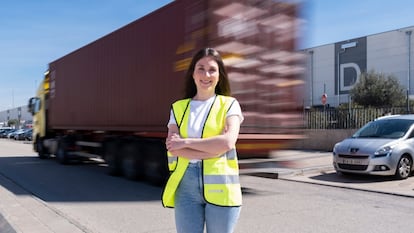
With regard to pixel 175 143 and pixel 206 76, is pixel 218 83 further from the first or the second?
pixel 175 143

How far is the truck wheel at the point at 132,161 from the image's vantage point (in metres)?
10.6

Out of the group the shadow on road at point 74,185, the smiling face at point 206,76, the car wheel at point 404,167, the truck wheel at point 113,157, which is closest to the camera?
the smiling face at point 206,76

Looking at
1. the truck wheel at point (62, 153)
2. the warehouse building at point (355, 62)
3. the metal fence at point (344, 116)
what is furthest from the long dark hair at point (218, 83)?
the warehouse building at point (355, 62)

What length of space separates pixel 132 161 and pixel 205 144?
861cm

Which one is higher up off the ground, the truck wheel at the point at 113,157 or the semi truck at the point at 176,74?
the semi truck at the point at 176,74

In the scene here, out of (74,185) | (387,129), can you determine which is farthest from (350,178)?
(74,185)

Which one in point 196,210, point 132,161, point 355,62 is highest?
point 355,62

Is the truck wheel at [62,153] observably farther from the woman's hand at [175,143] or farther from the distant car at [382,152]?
the woman's hand at [175,143]

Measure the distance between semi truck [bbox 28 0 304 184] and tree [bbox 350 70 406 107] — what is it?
32063mm

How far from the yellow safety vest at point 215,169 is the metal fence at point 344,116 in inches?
612

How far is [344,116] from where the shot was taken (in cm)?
1945

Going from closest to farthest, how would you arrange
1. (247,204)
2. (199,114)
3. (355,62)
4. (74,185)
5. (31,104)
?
(199,114)
(247,204)
(74,185)
(31,104)
(355,62)

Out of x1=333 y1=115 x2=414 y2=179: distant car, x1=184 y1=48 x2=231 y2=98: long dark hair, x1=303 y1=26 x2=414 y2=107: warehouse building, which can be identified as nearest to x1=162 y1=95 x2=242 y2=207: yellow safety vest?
x1=184 y1=48 x2=231 y2=98: long dark hair

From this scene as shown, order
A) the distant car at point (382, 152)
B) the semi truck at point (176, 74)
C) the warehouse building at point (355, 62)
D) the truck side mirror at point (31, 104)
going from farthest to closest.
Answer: the warehouse building at point (355, 62) < the truck side mirror at point (31, 104) < the distant car at point (382, 152) < the semi truck at point (176, 74)
